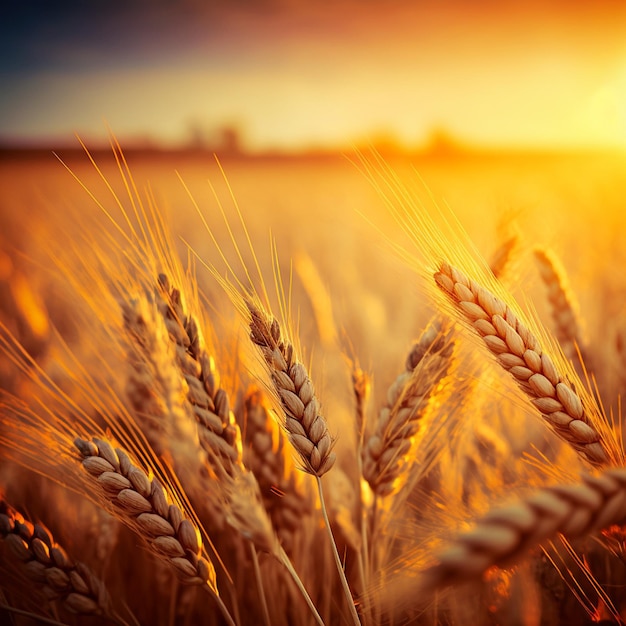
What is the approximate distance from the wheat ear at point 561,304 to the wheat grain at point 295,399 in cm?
87

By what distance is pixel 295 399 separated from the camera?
2.25 feet

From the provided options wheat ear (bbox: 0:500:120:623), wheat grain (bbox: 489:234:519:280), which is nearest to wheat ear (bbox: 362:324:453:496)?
wheat grain (bbox: 489:234:519:280)

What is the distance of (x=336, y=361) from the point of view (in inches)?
72.5

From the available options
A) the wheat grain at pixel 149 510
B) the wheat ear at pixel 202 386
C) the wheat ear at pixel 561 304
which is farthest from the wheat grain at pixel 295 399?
the wheat ear at pixel 561 304

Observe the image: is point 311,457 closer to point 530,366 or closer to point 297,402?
point 297,402

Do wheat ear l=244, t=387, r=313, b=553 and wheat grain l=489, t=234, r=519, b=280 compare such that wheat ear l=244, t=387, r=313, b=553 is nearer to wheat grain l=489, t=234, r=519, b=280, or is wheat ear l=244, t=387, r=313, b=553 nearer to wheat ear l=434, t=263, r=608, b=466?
wheat ear l=434, t=263, r=608, b=466

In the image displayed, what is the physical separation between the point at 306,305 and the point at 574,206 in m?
3.15

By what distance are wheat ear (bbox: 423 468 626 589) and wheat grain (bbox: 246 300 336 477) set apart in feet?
0.98

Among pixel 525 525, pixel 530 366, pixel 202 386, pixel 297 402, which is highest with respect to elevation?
pixel 202 386

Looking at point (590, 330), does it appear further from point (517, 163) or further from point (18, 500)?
point (517, 163)

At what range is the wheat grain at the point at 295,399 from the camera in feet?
2.22

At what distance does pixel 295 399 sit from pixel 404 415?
242 millimetres

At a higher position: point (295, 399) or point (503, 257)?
point (503, 257)

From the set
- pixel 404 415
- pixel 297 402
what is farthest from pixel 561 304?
pixel 297 402
